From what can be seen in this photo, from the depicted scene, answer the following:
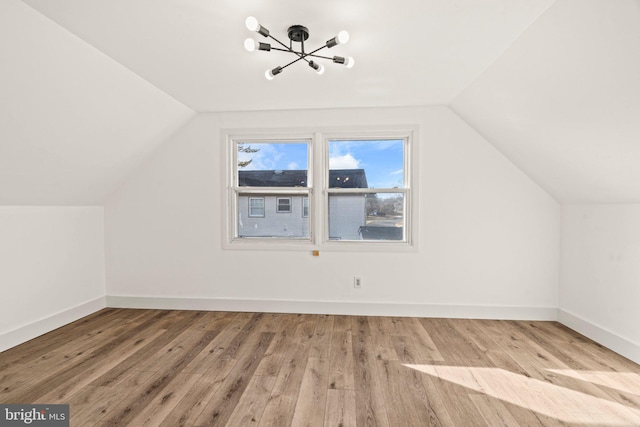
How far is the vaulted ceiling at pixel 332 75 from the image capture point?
1.78 m

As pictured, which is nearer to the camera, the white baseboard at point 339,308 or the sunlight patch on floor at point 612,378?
the sunlight patch on floor at point 612,378

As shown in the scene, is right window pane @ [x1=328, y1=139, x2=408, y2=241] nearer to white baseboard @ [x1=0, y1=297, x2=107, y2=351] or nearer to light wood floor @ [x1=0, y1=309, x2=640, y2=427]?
light wood floor @ [x1=0, y1=309, x2=640, y2=427]

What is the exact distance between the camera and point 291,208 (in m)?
3.78

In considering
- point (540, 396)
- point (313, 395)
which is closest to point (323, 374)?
point (313, 395)

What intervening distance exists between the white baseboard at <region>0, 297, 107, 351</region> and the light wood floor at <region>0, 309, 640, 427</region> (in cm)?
8

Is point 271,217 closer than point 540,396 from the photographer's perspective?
No

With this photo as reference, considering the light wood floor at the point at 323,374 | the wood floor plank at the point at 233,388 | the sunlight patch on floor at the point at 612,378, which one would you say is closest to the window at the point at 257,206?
the light wood floor at the point at 323,374

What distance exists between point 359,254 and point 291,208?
98cm

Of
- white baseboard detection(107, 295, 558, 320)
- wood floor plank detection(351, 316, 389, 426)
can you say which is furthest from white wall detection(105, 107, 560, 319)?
wood floor plank detection(351, 316, 389, 426)

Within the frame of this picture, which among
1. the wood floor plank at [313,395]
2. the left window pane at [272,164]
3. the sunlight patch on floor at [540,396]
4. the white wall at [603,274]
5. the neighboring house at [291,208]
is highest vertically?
the left window pane at [272,164]

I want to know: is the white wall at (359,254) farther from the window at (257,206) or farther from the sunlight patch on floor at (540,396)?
the sunlight patch on floor at (540,396)

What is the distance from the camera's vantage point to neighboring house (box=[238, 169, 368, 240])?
3709mm

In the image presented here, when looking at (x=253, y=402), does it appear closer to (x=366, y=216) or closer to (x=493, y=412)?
(x=493, y=412)

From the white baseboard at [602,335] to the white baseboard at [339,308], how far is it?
0.55 feet
